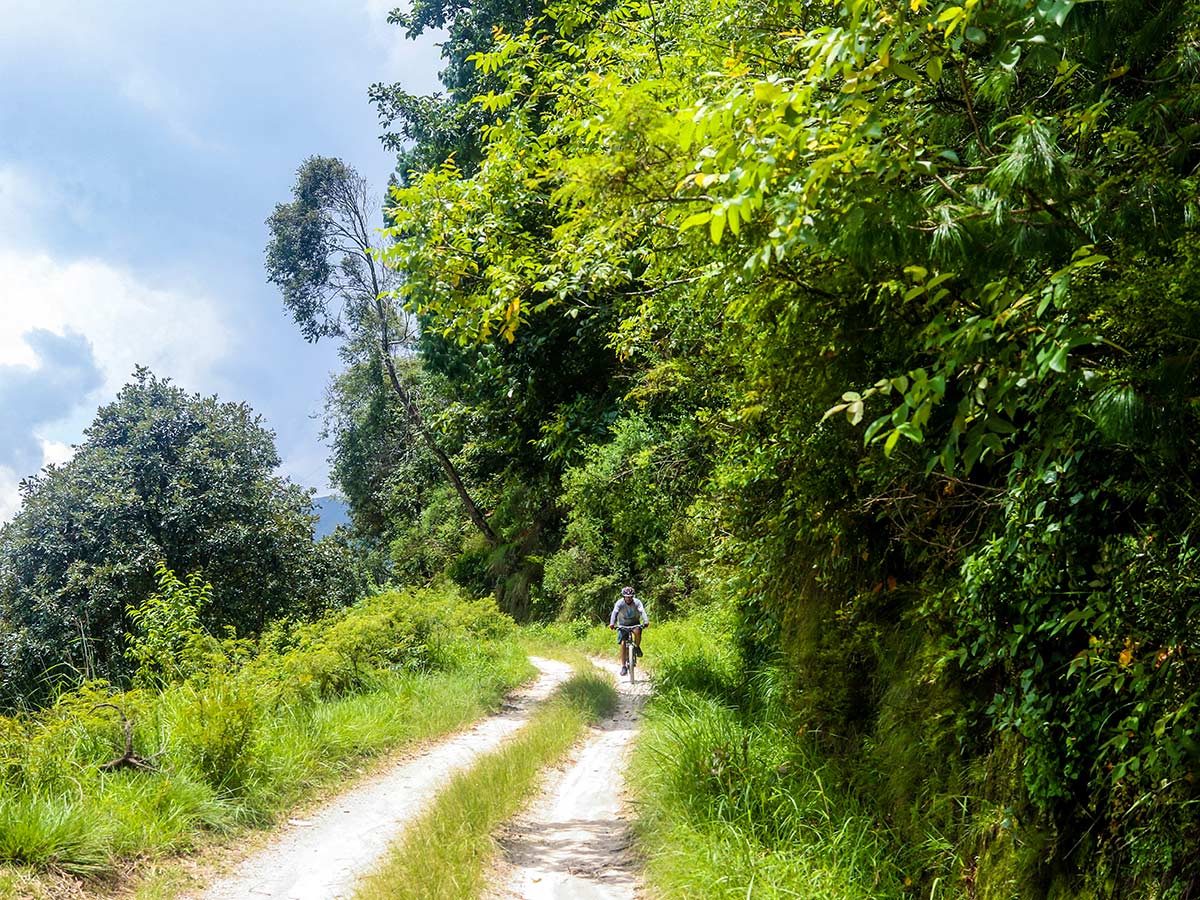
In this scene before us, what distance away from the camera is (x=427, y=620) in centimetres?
1529

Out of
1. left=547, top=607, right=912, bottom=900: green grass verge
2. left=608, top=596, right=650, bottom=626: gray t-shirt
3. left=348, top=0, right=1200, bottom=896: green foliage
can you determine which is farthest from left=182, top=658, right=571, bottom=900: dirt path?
left=608, top=596, right=650, bottom=626: gray t-shirt

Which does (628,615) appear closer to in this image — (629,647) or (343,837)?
(629,647)

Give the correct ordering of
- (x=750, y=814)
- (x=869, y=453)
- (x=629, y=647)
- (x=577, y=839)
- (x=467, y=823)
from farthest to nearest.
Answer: (x=629, y=647), (x=577, y=839), (x=467, y=823), (x=750, y=814), (x=869, y=453)

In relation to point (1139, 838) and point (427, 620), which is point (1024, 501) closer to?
point (1139, 838)

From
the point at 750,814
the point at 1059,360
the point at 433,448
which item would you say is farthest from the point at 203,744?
the point at 433,448

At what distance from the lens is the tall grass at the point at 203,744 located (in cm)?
586

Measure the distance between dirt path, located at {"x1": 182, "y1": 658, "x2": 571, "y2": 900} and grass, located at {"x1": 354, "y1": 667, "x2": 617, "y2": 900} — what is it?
0.36 meters

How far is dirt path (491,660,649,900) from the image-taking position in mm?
6238

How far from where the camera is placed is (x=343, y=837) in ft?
23.6

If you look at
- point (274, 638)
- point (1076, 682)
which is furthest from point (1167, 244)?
point (274, 638)

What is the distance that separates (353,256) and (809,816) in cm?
3288

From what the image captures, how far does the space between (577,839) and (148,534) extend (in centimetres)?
1498

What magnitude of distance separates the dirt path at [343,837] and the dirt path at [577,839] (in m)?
1.06

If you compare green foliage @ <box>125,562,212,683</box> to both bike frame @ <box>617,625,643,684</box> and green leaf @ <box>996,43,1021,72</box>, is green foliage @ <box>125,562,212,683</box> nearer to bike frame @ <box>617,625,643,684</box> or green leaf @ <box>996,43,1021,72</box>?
bike frame @ <box>617,625,643,684</box>
